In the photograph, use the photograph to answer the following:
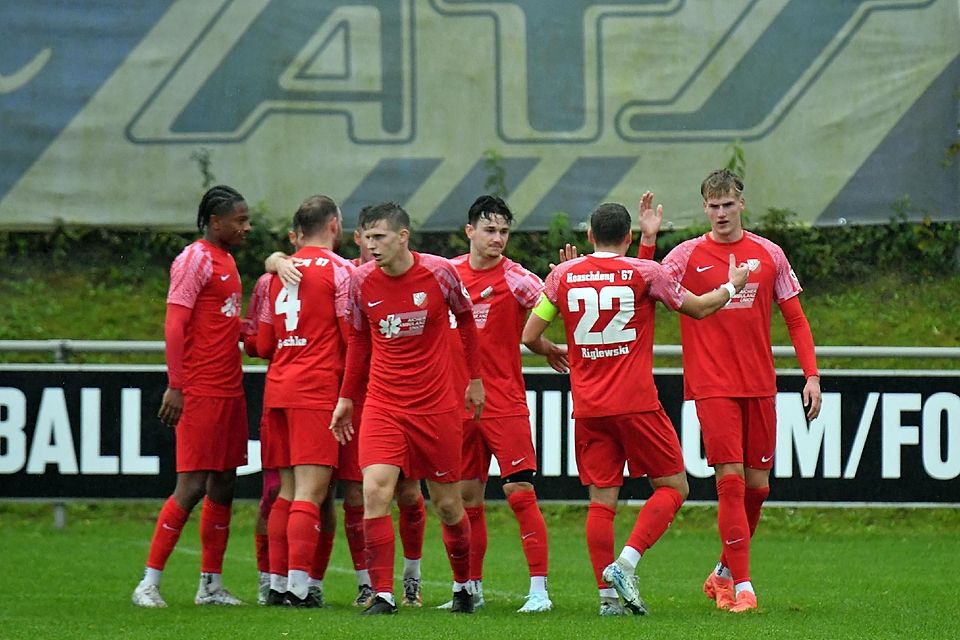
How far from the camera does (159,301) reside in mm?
15773

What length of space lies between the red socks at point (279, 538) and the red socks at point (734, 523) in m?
2.39

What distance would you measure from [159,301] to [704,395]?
8.98 metres

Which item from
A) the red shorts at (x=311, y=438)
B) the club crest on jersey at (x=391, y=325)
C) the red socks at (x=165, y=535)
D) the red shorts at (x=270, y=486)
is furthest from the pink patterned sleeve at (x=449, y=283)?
the red socks at (x=165, y=535)

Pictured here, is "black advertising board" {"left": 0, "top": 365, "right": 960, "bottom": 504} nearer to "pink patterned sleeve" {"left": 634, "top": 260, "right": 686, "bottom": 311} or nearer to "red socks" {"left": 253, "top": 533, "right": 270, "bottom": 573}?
"red socks" {"left": 253, "top": 533, "right": 270, "bottom": 573}

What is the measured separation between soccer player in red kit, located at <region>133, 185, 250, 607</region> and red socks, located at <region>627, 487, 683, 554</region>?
2.43m

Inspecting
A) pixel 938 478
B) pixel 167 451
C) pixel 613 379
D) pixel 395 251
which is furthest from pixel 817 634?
pixel 167 451

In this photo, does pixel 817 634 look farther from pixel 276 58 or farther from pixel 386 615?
pixel 276 58

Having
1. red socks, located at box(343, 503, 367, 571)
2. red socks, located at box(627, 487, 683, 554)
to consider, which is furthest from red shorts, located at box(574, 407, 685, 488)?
red socks, located at box(343, 503, 367, 571)

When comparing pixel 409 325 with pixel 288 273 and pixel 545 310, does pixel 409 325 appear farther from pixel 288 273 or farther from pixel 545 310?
pixel 288 273

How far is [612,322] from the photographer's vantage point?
25.1 ft

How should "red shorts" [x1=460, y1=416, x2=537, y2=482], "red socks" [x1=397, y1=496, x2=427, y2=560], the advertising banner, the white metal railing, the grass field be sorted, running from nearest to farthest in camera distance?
the grass field, "red shorts" [x1=460, y1=416, x2=537, y2=482], "red socks" [x1=397, y1=496, x2=427, y2=560], the white metal railing, the advertising banner

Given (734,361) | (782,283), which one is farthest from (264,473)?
(782,283)

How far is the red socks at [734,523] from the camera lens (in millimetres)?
7910

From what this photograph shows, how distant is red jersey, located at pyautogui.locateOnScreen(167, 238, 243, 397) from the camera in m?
8.55
